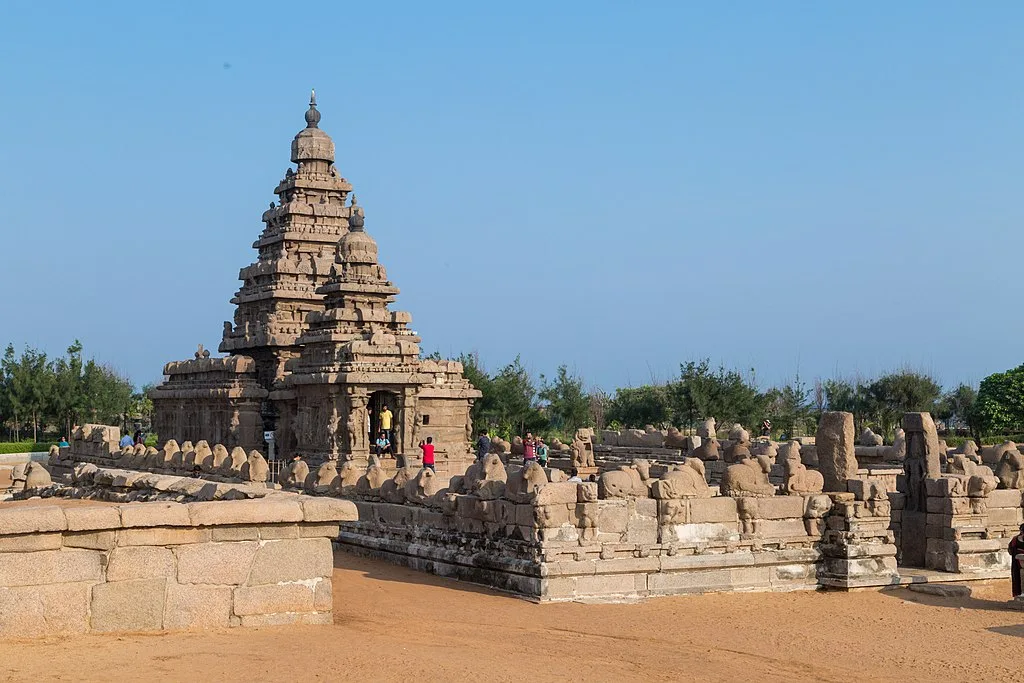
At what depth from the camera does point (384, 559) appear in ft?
46.9

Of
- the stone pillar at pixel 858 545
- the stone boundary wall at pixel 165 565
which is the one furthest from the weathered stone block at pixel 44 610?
the stone pillar at pixel 858 545

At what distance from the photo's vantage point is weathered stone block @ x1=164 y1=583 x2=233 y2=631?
7.62 metres

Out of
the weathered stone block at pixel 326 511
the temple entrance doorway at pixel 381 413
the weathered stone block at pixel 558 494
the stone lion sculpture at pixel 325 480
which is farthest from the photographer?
the temple entrance doorway at pixel 381 413

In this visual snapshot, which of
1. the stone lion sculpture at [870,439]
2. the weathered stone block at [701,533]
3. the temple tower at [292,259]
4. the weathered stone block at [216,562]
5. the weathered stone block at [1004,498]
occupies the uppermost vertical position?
the temple tower at [292,259]

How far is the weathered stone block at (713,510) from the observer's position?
12617mm

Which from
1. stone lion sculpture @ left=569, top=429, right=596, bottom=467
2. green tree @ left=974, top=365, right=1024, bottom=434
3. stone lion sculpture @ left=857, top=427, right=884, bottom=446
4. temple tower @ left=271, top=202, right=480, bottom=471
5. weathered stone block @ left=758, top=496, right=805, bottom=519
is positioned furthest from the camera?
green tree @ left=974, top=365, right=1024, bottom=434

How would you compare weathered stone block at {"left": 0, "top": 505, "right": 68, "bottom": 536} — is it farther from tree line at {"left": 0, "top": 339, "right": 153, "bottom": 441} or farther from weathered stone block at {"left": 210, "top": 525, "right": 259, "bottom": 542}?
tree line at {"left": 0, "top": 339, "right": 153, "bottom": 441}

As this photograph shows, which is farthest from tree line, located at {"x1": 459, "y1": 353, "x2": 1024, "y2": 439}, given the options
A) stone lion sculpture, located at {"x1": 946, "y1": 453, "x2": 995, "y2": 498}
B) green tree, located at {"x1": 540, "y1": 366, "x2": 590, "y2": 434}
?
stone lion sculpture, located at {"x1": 946, "y1": 453, "x2": 995, "y2": 498}

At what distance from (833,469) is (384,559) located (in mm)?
5511

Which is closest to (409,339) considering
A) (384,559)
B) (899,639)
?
(384,559)

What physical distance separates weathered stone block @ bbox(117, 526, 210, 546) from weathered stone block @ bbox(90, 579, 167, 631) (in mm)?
243

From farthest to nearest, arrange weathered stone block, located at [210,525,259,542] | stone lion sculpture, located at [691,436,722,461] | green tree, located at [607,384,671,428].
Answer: green tree, located at [607,384,671,428] < stone lion sculpture, located at [691,436,722,461] < weathered stone block, located at [210,525,259,542]

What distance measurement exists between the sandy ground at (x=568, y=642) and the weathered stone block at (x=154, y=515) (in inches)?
27.9

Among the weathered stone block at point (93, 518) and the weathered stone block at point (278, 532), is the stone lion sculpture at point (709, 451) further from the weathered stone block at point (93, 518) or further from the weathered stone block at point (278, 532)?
the weathered stone block at point (93, 518)
